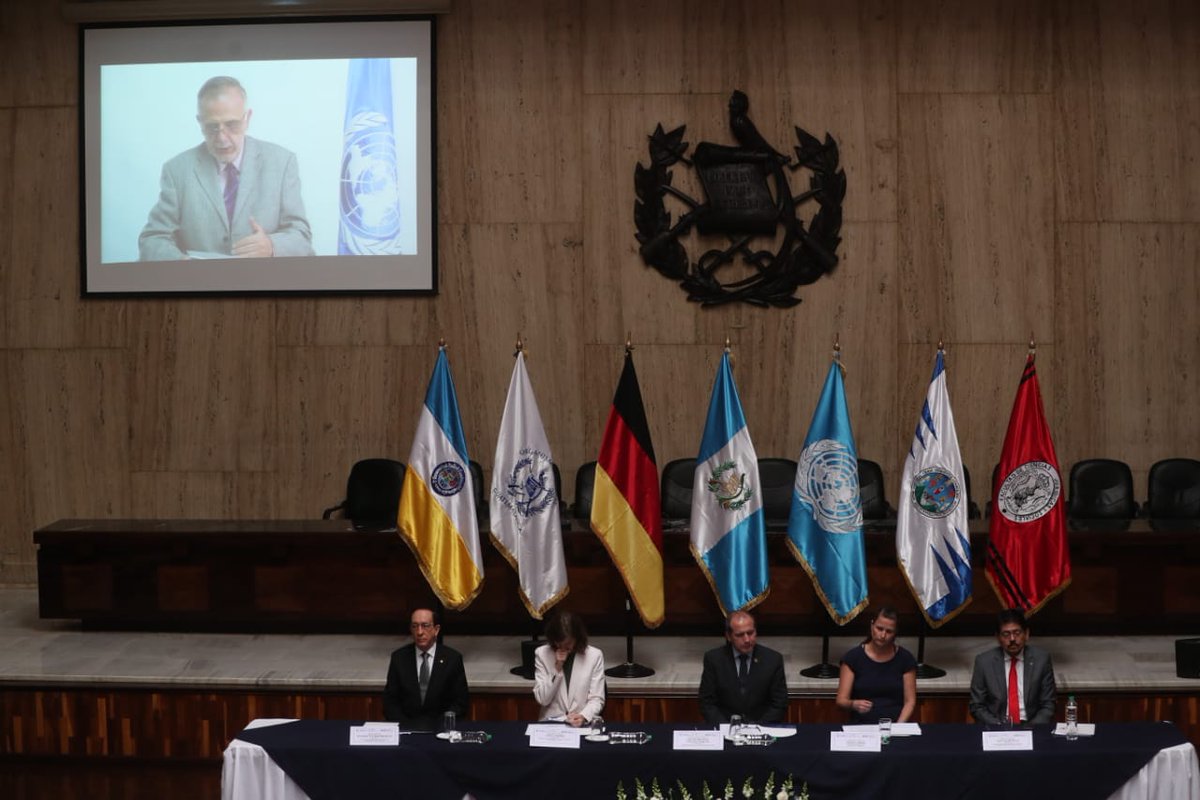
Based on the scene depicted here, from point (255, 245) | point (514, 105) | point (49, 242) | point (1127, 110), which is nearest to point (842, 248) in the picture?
point (1127, 110)

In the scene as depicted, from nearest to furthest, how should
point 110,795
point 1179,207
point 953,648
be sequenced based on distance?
1. point 110,795
2. point 953,648
3. point 1179,207

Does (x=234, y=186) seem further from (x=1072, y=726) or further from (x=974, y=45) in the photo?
(x=1072, y=726)

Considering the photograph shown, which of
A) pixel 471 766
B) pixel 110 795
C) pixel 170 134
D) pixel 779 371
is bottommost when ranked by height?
pixel 110 795

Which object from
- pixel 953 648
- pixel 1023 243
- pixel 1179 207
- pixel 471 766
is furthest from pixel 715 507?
pixel 1179 207

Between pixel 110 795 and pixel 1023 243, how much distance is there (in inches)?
281

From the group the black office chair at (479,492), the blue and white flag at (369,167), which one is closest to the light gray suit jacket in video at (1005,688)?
the black office chair at (479,492)

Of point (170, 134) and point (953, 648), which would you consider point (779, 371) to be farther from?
point (170, 134)

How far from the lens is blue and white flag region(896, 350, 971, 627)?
7363mm

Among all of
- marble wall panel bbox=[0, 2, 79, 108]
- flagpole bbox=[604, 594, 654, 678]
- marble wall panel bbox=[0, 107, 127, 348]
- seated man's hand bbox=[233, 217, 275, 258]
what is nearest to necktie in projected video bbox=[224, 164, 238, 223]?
seated man's hand bbox=[233, 217, 275, 258]

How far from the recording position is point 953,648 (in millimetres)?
7941

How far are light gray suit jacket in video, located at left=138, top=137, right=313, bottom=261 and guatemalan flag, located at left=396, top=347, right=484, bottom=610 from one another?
315 cm

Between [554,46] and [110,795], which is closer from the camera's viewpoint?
[110,795]

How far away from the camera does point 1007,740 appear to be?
5504 millimetres

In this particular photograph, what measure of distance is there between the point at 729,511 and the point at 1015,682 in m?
1.87
